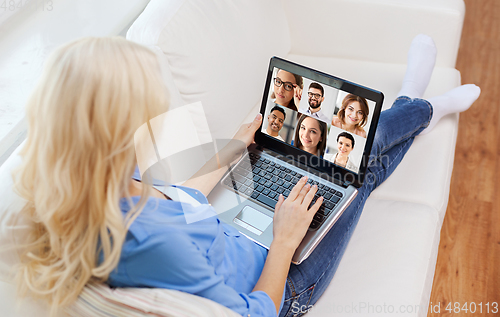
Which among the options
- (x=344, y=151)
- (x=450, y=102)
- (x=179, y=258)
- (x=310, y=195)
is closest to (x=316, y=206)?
(x=310, y=195)

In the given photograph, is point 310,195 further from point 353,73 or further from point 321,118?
point 353,73

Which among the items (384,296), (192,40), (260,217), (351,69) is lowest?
(384,296)

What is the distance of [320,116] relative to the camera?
1006mm

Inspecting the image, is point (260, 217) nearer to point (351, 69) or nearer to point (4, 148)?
point (4, 148)

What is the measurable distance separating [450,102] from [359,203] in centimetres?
59

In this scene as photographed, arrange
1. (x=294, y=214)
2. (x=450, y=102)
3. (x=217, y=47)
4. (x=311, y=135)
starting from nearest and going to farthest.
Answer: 1. (x=294, y=214)
2. (x=311, y=135)
3. (x=217, y=47)
4. (x=450, y=102)

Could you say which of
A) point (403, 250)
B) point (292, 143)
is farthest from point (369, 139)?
point (403, 250)

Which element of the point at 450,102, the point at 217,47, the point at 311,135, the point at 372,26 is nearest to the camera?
the point at 311,135

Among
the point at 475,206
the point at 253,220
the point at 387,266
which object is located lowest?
the point at 475,206

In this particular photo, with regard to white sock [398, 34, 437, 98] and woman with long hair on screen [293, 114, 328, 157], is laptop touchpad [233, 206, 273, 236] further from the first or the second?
white sock [398, 34, 437, 98]

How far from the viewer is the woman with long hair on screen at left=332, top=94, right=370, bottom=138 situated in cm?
94

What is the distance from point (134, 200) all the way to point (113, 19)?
884 millimetres

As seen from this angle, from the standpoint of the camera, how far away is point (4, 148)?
101 cm

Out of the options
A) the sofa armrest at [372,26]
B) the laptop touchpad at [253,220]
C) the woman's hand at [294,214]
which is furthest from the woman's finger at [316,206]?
the sofa armrest at [372,26]
